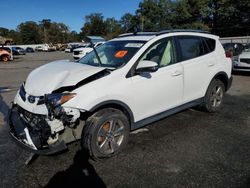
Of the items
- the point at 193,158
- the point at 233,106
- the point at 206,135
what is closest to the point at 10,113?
the point at 193,158

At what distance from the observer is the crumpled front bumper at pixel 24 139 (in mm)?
3150

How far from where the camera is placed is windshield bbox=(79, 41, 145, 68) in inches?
159

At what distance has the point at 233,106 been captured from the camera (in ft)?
20.4

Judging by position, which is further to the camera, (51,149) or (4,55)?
(4,55)

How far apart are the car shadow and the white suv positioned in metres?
0.22

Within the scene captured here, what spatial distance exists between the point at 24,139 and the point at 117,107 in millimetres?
1327

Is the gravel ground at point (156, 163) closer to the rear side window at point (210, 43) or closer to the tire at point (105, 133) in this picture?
the tire at point (105, 133)

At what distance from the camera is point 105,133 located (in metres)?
3.57

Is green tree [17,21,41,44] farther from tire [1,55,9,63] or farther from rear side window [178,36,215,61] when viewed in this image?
rear side window [178,36,215,61]

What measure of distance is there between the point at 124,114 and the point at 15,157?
1741 mm

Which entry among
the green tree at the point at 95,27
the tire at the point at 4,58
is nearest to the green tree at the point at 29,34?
the green tree at the point at 95,27

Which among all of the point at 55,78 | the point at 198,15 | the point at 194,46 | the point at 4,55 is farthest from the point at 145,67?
the point at 198,15

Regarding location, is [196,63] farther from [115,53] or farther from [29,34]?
[29,34]

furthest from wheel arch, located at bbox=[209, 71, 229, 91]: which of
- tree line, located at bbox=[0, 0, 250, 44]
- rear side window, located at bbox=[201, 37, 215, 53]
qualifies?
tree line, located at bbox=[0, 0, 250, 44]
